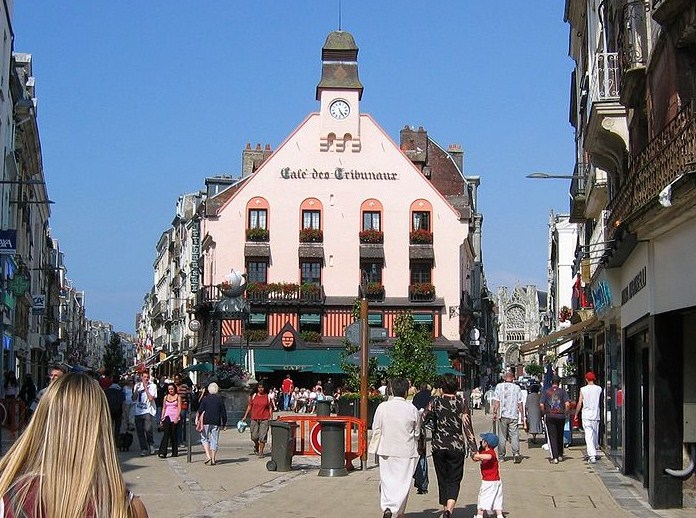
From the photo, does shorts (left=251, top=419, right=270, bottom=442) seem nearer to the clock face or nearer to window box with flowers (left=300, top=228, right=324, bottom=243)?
window box with flowers (left=300, top=228, right=324, bottom=243)

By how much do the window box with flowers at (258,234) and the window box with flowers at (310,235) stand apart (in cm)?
187

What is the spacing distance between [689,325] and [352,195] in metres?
43.8

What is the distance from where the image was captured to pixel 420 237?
5778cm

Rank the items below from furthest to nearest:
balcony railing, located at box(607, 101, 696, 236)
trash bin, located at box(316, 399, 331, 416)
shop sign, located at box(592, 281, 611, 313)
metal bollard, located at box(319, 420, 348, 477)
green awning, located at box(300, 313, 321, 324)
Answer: green awning, located at box(300, 313, 321, 324), trash bin, located at box(316, 399, 331, 416), shop sign, located at box(592, 281, 611, 313), metal bollard, located at box(319, 420, 348, 477), balcony railing, located at box(607, 101, 696, 236)

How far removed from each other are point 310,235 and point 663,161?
4484 centimetres

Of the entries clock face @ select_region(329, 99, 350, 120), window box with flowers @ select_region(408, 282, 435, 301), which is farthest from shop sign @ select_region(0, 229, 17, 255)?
window box with flowers @ select_region(408, 282, 435, 301)

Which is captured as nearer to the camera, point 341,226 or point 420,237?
point 420,237

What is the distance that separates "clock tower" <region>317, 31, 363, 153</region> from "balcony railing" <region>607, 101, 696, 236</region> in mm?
41387

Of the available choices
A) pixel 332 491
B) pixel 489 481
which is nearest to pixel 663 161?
pixel 489 481

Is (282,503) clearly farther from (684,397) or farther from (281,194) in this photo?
(281,194)

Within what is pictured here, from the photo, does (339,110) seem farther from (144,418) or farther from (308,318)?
(144,418)

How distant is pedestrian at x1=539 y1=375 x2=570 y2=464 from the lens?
21188mm

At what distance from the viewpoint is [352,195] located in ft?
190

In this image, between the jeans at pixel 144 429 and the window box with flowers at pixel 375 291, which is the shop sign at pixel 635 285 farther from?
the window box with flowers at pixel 375 291
